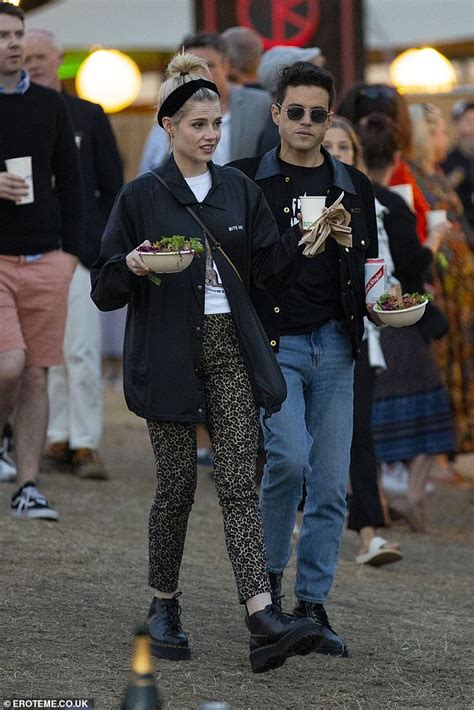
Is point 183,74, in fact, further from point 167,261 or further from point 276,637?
point 276,637

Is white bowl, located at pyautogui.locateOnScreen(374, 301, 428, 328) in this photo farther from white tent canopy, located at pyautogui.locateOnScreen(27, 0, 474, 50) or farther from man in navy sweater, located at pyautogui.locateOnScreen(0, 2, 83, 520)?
white tent canopy, located at pyautogui.locateOnScreen(27, 0, 474, 50)

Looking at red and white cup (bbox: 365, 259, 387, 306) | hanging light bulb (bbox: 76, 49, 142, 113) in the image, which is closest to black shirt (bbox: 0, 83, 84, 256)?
red and white cup (bbox: 365, 259, 387, 306)

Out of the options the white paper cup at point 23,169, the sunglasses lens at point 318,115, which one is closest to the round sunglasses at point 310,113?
the sunglasses lens at point 318,115

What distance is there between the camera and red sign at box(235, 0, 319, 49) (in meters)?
10.8

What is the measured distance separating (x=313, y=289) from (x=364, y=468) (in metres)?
2.15

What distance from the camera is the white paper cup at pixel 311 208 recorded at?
16.1ft

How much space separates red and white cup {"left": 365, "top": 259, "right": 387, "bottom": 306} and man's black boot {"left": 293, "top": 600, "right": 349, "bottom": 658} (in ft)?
3.52

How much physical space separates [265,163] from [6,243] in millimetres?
2026

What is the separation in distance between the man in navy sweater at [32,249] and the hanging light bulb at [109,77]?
38.9ft

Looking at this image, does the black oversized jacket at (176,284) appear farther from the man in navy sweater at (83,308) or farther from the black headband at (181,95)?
the man in navy sweater at (83,308)

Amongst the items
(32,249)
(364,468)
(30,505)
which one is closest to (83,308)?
(32,249)

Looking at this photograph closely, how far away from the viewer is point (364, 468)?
732cm

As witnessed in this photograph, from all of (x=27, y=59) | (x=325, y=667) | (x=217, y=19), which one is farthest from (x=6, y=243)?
(x=217, y=19)

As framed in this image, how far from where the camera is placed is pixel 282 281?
5.10 m
